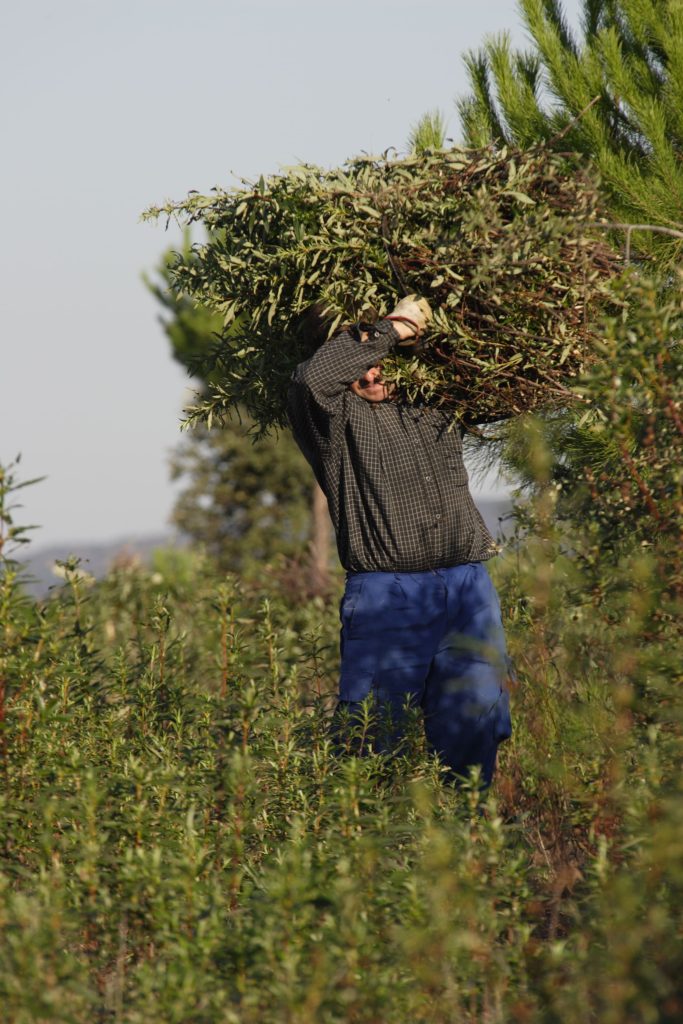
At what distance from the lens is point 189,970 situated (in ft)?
7.84

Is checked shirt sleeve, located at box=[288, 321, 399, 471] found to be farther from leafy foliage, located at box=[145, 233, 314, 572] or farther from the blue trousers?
leafy foliage, located at box=[145, 233, 314, 572]

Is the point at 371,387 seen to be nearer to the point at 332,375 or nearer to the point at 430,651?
the point at 332,375

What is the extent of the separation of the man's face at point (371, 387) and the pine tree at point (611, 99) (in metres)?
1.34

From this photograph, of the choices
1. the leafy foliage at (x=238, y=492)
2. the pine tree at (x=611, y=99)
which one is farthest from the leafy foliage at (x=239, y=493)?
the pine tree at (x=611, y=99)

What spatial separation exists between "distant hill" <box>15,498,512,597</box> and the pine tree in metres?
1.35

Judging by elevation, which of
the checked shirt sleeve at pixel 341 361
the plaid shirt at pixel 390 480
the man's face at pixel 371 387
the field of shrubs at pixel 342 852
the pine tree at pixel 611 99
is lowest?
the field of shrubs at pixel 342 852

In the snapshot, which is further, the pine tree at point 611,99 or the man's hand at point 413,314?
the pine tree at point 611,99

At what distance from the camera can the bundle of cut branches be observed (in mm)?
3973

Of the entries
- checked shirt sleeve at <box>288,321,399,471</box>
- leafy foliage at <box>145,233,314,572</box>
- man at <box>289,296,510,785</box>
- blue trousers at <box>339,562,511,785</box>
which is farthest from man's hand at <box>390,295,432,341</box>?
leafy foliage at <box>145,233,314,572</box>

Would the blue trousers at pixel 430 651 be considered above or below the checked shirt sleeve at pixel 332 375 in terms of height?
below

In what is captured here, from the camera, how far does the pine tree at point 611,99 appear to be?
17.2 feet

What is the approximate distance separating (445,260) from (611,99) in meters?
2.05

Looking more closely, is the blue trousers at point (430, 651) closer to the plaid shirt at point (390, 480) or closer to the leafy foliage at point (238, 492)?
the plaid shirt at point (390, 480)

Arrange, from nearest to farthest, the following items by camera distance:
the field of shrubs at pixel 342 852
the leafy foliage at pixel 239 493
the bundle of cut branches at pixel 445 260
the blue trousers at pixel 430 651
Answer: the field of shrubs at pixel 342 852 < the bundle of cut branches at pixel 445 260 < the blue trousers at pixel 430 651 < the leafy foliage at pixel 239 493
